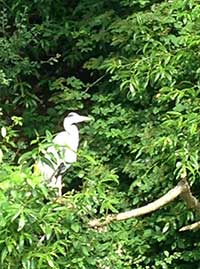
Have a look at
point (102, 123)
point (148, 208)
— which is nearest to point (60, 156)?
point (148, 208)

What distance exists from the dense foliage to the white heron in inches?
2.2

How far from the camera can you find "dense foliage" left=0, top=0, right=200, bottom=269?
2.84 metres

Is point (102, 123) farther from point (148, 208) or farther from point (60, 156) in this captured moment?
point (60, 156)

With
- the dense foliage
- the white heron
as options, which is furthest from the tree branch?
the white heron

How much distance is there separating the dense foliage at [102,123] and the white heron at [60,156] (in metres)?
0.06

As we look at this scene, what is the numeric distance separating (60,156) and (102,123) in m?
1.47

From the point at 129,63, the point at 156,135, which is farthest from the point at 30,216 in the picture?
the point at 129,63

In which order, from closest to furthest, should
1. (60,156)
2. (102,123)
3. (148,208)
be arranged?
(60,156) < (148,208) < (102,123)

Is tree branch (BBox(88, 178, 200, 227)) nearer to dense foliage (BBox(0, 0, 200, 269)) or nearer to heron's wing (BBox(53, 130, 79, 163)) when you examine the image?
dense foliage (BBox(0, 0, 200, 269))

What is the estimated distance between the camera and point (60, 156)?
2893 millimetres

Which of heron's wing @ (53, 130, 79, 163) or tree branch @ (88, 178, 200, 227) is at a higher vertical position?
heron's wing @ (53, 130, 79, 163)

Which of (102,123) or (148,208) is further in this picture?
(102,123)

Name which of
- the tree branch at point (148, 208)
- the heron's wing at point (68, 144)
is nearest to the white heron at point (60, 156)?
the heron's wing at point (68, 144)

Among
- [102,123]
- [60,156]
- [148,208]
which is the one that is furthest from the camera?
[102,123]
